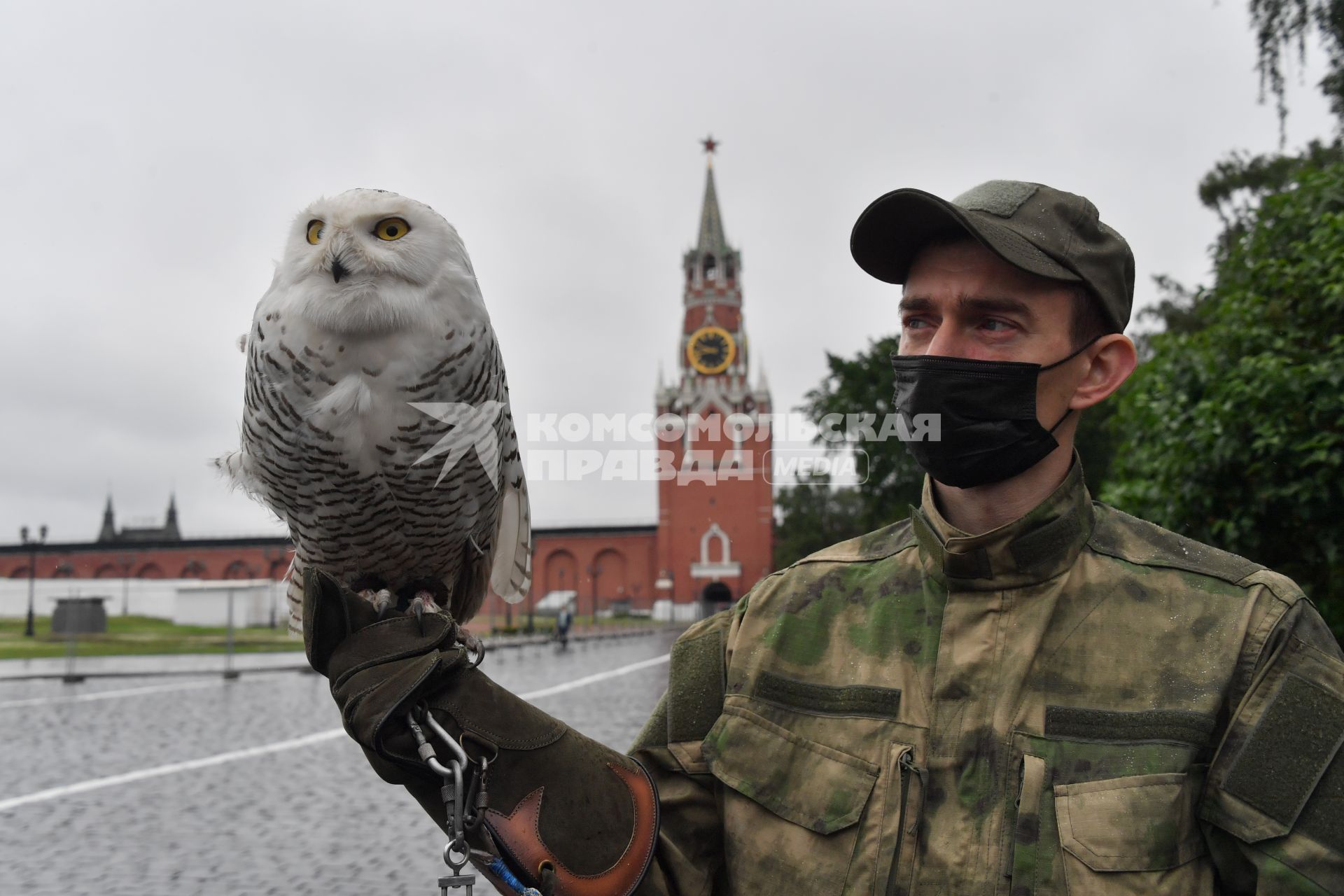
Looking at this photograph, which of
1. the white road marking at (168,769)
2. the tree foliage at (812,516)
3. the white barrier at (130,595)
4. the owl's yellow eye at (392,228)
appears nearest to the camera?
the owl's yellow eye at (392,228)

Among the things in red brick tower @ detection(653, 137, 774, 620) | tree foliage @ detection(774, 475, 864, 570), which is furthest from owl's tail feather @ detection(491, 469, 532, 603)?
red brick tower @ detection(653, 137, 774, 620)

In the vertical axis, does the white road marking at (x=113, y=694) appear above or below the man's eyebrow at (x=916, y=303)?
below

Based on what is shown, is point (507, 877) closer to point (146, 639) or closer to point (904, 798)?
point (904, 798)

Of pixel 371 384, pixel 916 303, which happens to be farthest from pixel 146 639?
pixel 916 303

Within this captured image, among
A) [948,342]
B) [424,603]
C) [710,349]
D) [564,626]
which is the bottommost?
[564,626]

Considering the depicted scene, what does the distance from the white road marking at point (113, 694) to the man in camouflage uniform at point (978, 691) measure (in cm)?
1430

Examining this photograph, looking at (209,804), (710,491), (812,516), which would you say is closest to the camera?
(209,804)

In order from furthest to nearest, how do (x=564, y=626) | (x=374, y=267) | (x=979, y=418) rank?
(x=564, y=626), (x=374, y=267), (x=979, y=418)

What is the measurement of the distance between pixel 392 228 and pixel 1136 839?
2.10 metres

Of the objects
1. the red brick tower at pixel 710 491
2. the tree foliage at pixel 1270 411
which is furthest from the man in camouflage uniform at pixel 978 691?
the red brick tower at pixel 710 491

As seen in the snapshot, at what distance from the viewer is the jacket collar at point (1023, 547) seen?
1803mm

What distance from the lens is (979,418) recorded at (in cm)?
194

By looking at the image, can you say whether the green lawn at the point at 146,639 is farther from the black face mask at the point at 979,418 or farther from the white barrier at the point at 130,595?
the black face mask at the point at 979,418

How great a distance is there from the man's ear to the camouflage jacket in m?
0.17
